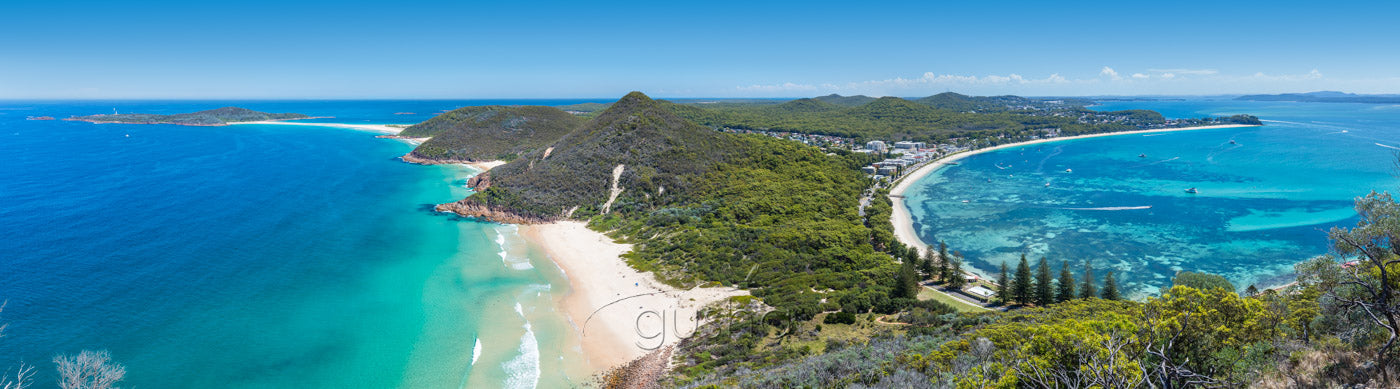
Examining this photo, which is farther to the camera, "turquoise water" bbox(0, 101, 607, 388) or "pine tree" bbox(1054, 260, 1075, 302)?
"pine tree" bbox(1054, 260, 1075, 302)

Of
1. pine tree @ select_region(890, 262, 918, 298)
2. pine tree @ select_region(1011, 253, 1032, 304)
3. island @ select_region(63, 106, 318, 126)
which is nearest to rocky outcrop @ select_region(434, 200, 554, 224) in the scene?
pine tree @ select_region(890, 262, 918, 298)

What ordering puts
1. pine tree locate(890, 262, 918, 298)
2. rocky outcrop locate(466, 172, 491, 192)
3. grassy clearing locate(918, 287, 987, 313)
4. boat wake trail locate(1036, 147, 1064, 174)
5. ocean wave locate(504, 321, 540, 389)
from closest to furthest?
ocean wave locate(504, 321, 540, 389) < pine tree locate(890, 262, 918, 298) < grassy clearing locate(918, 287, 987, 313) < rocky outcrop locate(466, 172, 491, 192) < boat wake trail locate(1036, 147, 1064, 174)

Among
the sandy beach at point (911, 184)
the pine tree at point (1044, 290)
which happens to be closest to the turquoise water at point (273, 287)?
the pine tree at point (1044, 290)

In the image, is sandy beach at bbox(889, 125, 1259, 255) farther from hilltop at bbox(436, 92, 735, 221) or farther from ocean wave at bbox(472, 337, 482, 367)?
ocean wave at bbox(472, 337, 482, 367)

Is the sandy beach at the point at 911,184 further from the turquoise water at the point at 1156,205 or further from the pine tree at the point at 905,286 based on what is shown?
the pine tree at the point at 905,286

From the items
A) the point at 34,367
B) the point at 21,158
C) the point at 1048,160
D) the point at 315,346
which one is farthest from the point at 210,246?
the point at 1048,160

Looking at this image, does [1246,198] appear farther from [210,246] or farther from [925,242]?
[210,246]
